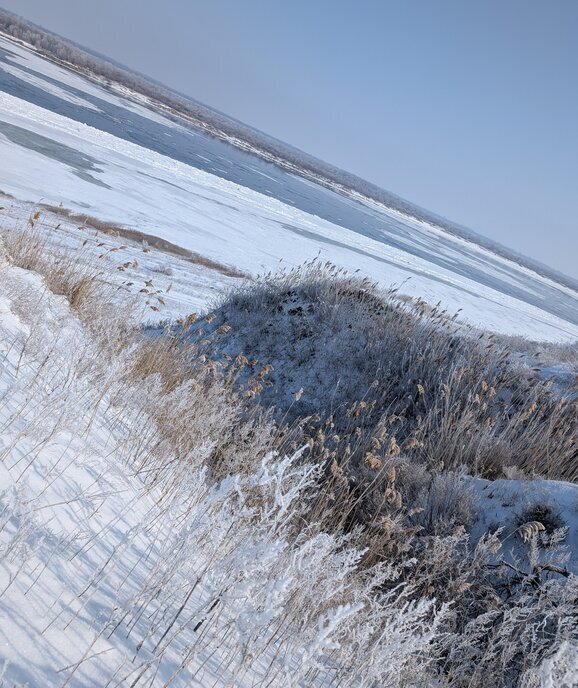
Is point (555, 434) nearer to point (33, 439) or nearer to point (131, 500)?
point (131, 500)

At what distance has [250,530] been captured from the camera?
2.71m

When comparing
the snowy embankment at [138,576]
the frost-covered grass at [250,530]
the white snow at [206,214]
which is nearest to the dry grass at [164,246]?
the white snow at [206,214]

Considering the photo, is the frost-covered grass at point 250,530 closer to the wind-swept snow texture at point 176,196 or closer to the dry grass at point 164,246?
the dry grass at point 164,246

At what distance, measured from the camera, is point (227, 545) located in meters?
2.39

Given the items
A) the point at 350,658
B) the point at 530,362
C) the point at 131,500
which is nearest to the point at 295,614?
the point at 350,658

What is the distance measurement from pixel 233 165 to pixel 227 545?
40.0m

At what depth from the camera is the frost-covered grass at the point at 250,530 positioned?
1702mm

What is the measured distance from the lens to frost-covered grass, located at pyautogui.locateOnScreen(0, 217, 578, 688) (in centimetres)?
170

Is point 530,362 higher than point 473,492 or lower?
higher

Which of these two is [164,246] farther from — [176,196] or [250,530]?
[250,530]

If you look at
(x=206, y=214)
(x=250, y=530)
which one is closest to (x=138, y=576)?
(x=250, y=530)

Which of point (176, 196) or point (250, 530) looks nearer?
point (250, 530)

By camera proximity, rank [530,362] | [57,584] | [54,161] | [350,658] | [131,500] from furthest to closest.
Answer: [54,161], [530,362], [131,500], [350,658], [57,584]

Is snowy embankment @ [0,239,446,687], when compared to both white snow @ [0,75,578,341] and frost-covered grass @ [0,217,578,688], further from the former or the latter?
white snow @ [0,75,578,341]
